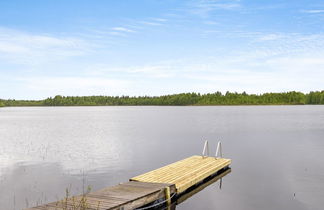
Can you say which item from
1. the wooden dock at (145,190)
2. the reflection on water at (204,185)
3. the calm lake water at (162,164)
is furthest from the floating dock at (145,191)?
the calm lake water at (162,164)

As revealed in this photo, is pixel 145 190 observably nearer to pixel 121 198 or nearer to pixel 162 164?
pixel 121 198

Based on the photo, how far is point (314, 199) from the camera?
570 inches

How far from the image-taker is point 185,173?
1523cm

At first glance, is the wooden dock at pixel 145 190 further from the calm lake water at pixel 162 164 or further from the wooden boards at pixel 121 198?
the calm lake water at pixel 162 164

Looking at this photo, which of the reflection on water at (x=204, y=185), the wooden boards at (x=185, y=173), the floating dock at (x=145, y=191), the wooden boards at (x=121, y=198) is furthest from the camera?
the reflection on water at (x=204, y=185)

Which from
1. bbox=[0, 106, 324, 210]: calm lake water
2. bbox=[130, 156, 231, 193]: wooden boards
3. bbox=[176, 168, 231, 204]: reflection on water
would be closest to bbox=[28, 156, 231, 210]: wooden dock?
bbox=[130, 156, 231, 193]: wooden boards

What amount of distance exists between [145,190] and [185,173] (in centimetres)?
386

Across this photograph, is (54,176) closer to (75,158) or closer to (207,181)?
(75,158)

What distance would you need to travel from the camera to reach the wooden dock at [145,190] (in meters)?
9.85

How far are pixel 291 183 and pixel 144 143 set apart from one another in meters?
18.1

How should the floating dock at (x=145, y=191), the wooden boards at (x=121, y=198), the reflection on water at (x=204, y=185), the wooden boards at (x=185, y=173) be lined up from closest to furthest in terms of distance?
1. the wooden boards at (x=121, y=198)
2. the floating dock at (x=145, y=191)
3. the wooden boards at (x=185, y=173)
4. the reflection on water at (x=204, y=185)

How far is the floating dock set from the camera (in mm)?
9836

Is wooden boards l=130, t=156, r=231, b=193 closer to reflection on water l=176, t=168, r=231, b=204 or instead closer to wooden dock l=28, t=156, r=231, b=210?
wooden dock l=28, t=156, r=231, b=210

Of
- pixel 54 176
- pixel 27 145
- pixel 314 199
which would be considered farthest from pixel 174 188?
pixel 27 145
